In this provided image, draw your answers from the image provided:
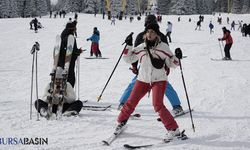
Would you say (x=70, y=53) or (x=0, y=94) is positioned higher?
(x=70, y=53)

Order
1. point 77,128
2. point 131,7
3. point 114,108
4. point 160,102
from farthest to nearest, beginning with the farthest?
point 131,7, point 114,108, point 77,128, point 160,102

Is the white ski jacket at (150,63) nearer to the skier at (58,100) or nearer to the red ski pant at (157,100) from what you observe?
the red ski pant at (157,100)

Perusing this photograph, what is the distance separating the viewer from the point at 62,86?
610 centimetres

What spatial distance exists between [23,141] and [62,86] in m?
1.60

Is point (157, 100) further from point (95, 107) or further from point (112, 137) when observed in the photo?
point (95, 107)

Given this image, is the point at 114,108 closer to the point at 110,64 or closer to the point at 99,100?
the point at 99,100

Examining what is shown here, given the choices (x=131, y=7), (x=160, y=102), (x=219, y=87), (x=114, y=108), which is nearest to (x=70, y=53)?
(x=114, y=108)

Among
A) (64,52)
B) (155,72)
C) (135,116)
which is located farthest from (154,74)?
(64,52)

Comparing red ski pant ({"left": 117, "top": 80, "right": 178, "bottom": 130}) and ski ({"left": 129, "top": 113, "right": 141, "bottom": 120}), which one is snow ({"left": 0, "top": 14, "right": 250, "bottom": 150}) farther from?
red ski pant ({"left": 117, "top": 80, "right": 178, "bottom": 130})

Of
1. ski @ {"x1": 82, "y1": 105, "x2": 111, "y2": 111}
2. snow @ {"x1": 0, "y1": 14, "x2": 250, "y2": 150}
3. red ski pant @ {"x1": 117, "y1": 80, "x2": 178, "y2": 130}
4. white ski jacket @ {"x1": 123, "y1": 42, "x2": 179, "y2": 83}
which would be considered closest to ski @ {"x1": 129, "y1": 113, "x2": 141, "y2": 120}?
snow @ {"x1": 0, "y1": 14, "x2": 250, "y2": 150}

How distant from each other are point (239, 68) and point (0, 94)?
9.31 metres

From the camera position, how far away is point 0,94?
8.46m

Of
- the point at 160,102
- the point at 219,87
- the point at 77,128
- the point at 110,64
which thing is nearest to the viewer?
the point at 160,102

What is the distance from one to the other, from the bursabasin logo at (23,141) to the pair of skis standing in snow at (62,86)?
105 centimetres
